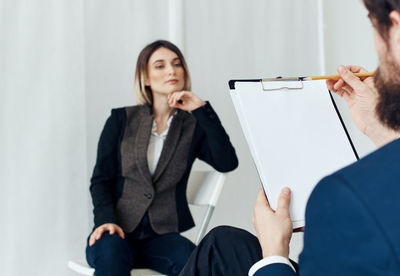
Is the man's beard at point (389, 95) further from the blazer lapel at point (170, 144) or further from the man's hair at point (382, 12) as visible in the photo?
the blazer lapel at point (170, 144)

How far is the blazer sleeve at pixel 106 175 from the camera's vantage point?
1694mm

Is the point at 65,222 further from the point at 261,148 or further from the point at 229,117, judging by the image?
the point at 261,148

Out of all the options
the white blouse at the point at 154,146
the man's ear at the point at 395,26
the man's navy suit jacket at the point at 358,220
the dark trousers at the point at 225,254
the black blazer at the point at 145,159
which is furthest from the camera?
the white blouse at the point at 154,146

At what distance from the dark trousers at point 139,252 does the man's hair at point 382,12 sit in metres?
1.13

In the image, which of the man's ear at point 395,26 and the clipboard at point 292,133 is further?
the clipboard at point 292,133

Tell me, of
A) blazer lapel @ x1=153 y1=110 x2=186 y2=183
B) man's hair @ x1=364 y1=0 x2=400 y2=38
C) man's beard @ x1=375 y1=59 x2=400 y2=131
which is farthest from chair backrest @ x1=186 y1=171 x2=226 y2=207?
man's hair @ x1=364 y1=0 x2=400 y2=38

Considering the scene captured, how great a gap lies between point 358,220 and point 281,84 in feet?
2.22

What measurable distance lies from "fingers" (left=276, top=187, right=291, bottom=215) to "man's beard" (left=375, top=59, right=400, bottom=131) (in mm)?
286

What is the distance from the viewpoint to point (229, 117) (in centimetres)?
248

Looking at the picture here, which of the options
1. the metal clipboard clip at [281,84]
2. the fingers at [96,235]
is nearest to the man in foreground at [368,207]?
Result: the metal clipboard clip at [281,84]

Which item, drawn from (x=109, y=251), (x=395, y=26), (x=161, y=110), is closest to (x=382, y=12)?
(x=395, y=26)

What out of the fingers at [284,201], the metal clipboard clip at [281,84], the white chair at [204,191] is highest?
the metal clipboard clip at [281,84]

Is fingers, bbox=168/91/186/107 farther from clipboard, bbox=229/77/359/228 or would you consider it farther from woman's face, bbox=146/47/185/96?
clipboard, bbox=229/77/359/228

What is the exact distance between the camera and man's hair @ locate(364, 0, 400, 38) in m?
0.58
